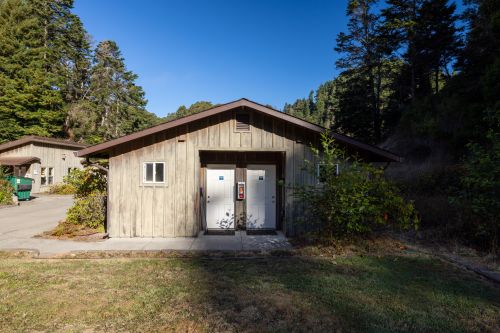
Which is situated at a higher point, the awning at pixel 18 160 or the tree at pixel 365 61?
the tree at pixel 365 61

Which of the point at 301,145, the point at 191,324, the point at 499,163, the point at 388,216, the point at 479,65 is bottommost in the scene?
the point at 191,324

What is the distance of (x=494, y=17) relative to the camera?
13.2 meters

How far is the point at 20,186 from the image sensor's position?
58.5 ft

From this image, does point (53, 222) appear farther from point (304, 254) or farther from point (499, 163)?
point (499, 163)

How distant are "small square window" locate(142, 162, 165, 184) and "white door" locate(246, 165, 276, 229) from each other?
3138 millimetres

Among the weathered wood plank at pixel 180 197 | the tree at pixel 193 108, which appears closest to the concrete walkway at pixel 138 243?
the weathered wood plank at pixel 180 197

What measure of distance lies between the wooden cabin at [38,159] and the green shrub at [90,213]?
46.8 feet

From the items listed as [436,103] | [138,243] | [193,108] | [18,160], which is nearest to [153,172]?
[138,243]

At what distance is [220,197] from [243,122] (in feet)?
9.76

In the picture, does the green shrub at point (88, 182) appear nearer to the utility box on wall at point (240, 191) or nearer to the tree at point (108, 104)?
the utility box on wall at point (240, 191)

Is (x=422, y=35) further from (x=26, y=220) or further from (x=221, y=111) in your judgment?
(x=26, y=220)

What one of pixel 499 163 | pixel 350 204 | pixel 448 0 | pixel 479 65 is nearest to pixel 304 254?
pixel 350 204

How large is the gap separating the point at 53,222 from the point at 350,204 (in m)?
11.8

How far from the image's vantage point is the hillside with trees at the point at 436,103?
752 centimetres
